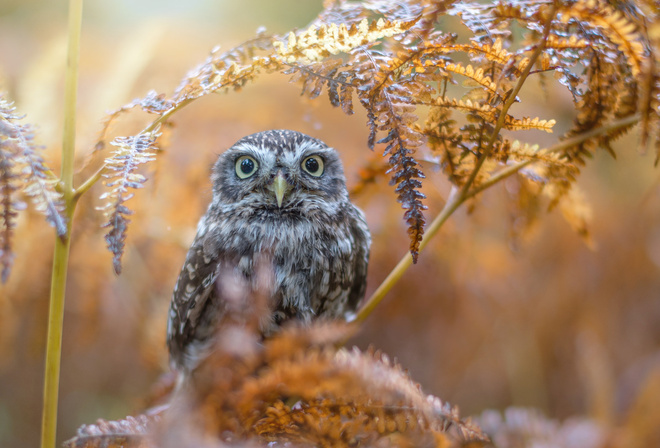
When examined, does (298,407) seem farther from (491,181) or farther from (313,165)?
(313,165)

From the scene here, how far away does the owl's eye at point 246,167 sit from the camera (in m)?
1.45

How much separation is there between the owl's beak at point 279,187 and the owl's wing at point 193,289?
0.78 ft

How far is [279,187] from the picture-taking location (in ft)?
4.48

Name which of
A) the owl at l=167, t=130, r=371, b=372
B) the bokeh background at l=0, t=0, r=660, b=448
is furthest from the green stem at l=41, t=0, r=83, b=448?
the bokeh background at l=0, t=0, r=660, b=448

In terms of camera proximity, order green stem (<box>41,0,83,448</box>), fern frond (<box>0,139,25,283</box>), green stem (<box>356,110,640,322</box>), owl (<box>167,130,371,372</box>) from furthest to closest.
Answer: owl (<box>167,130,371,372</box>)
green stem (<box>356,110,640,322</box>)
green stem (<box>41,0,83,448</box>)
fern frond (<box>0,139,25,283</box>)

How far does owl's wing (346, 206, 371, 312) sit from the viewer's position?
4.86 feet

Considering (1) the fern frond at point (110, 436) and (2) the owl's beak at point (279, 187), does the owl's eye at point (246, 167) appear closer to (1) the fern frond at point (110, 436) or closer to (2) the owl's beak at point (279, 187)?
(2) the owl's beak at point (279, 187)

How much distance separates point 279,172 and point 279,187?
0.06m

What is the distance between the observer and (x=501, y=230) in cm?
259

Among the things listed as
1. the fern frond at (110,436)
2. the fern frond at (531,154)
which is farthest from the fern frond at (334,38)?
the fern frond at (110,436)

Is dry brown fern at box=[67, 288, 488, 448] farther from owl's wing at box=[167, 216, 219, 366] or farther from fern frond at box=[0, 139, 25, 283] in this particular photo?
owl's wing at box=[167, 216, 219, 366]

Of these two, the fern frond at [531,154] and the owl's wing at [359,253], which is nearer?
the fern frond at [531,154]

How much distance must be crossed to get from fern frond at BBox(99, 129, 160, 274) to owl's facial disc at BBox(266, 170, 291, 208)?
488 mm

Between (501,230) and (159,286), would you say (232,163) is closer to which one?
(159,286)
